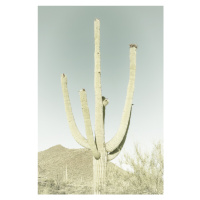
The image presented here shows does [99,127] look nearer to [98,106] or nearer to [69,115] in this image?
[98,106]

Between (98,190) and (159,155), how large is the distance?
2448 mm

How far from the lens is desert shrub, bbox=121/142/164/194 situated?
8828mm

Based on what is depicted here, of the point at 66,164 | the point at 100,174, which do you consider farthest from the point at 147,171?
the point at 66,164

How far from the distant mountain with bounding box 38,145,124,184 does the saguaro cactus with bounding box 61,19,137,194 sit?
35.4 feet

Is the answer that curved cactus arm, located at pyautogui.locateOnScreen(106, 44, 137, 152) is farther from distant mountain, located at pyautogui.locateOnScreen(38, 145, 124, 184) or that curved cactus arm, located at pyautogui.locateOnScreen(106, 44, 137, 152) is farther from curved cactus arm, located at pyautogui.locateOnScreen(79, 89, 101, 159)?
distant mountain, located at pyautogui.locateOnScreen(38, 145, 124, 184)

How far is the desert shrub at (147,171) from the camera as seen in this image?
8828 millimetres

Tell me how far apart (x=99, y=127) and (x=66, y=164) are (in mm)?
14267

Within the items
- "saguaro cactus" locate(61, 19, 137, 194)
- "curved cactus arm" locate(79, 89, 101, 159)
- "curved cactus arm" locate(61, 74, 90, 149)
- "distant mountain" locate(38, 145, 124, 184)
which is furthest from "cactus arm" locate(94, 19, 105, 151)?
"distant mountain" locate(38, 145, 124, 184)

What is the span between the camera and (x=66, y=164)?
21375mm

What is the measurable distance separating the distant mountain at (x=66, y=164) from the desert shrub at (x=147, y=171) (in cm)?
995

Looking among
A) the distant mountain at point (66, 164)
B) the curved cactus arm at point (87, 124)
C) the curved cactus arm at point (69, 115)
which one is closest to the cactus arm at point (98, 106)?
the curved cactus arm at point (87, 124)

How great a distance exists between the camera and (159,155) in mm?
8836

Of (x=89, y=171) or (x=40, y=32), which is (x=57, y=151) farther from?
(x=40, y=32)

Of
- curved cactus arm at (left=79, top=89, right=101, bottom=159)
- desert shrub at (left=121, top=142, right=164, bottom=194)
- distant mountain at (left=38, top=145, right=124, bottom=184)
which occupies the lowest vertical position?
distant mountain at (left=38, top=145, right=124, bottom=184)
